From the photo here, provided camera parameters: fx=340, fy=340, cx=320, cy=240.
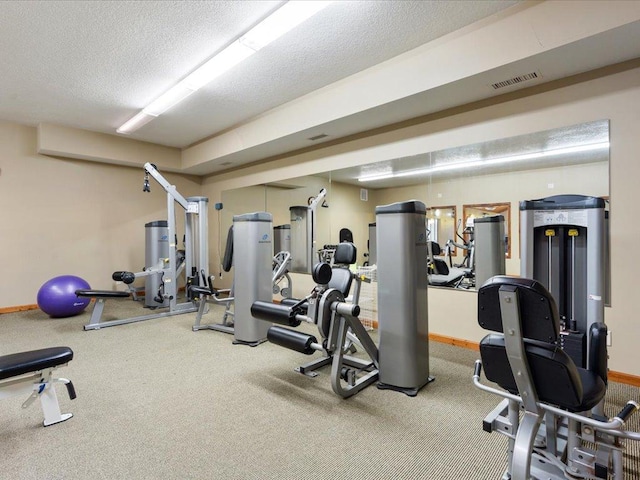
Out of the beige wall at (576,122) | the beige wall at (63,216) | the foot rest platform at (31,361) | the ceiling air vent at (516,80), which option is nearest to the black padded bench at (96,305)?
the beige wall at (63,216)

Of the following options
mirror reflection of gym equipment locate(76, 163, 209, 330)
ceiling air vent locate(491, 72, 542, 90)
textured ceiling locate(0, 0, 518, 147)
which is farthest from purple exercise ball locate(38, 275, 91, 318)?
ceiling air vent locate(491, 72, 542, 90)

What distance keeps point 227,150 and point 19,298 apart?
154 inches

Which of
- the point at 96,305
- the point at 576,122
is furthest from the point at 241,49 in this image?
the point at 96,305

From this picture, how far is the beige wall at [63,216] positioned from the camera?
5.16 m

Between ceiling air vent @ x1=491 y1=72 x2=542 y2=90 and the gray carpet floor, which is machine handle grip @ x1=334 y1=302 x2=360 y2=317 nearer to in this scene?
the gray carpet floor

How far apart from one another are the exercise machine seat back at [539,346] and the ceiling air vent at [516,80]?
7.82ft

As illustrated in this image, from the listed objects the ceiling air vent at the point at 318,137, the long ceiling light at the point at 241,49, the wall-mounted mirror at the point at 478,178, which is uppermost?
the long ceiling light at the point at 241,49

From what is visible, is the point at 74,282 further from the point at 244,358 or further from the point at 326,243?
the point at 326,243

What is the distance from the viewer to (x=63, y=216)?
5.62 m

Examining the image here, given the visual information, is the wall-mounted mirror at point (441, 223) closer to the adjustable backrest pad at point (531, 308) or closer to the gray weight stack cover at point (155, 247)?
the adjustable backrest pad at point (531, 308)

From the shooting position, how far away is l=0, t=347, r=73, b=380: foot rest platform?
75.2 inches

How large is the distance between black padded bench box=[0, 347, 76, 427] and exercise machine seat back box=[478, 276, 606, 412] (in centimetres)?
241

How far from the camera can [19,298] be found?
523 cm

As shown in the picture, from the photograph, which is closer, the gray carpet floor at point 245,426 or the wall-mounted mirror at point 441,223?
the gray carpet floor at point 245,426
